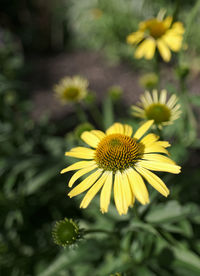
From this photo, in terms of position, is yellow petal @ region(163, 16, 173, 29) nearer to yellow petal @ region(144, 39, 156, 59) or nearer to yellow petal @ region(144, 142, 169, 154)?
yellow petal @ region(144, 39, 156, 59)

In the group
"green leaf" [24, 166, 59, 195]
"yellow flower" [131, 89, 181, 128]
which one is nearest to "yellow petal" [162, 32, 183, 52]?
"yellow flower" [131, 89, 181, 128]

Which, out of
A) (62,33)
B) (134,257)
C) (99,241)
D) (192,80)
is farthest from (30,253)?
(62,33)

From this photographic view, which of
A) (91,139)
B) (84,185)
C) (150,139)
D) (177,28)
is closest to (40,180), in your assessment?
(91,139)

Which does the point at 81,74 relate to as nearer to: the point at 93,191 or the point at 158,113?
the point at 158,113

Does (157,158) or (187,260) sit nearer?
(157,158)

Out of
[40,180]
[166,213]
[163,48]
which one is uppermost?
[163,48]

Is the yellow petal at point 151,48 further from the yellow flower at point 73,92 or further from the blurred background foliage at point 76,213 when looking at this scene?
the yellow flower at point 73,92

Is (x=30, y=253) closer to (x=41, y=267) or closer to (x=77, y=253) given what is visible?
(x=41, y=267)
